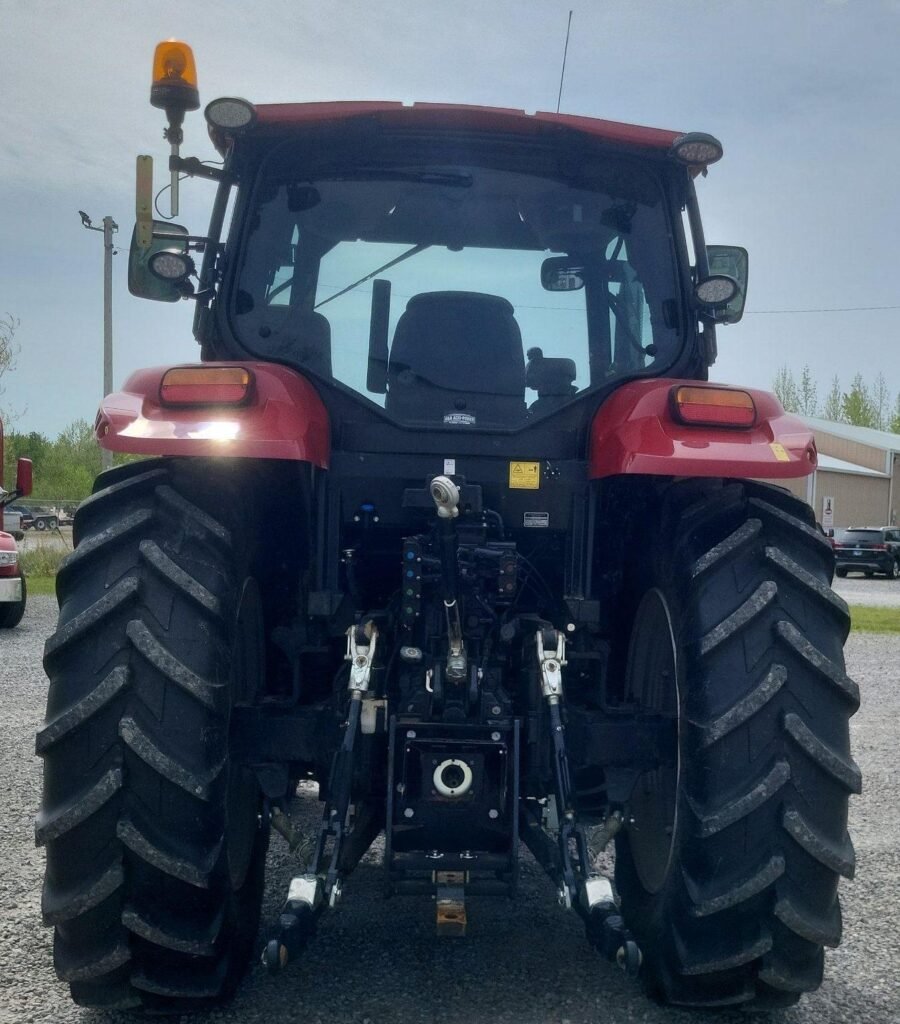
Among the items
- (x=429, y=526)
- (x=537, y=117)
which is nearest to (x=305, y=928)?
(x=429, y=526)

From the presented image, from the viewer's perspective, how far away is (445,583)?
110 inches

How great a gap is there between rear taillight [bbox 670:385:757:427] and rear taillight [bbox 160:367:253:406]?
44.1 inches

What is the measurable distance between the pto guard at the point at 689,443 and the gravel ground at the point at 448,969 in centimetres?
141

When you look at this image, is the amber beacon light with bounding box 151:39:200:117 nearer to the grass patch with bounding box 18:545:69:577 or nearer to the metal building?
the grass patch with bounding box 18:545:69:577

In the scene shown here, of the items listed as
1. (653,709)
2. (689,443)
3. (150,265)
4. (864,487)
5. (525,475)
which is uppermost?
(150,265)

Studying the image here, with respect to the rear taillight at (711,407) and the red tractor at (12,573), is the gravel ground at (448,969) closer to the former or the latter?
the rear taillight at (711,407)

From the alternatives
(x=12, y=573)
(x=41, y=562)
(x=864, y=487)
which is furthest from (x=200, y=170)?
(x=864, y=487)

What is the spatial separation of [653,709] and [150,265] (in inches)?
80.7

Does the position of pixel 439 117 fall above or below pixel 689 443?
above

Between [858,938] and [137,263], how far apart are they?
3.22m

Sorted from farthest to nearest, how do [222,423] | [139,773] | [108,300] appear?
[108,300]
[222,423]
[139,773]

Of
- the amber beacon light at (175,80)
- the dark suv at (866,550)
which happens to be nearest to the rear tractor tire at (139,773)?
the amber beacon light at (175,80)

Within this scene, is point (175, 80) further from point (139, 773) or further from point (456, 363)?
point (139, 773)

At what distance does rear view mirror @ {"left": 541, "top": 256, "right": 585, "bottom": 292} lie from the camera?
11.3 ft
